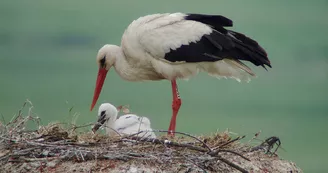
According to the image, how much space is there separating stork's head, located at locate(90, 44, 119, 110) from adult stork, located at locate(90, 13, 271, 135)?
137 millimetres

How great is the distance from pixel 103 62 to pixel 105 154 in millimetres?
2921

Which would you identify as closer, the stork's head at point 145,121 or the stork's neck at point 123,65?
the stork's head at point 145,121

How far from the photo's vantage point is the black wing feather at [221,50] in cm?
814

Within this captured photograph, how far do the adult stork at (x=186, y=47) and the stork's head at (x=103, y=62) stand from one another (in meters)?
0.14

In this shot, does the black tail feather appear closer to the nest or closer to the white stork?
the white stork

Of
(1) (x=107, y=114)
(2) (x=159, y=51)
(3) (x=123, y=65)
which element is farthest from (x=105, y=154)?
(3) (x=123, y=65)

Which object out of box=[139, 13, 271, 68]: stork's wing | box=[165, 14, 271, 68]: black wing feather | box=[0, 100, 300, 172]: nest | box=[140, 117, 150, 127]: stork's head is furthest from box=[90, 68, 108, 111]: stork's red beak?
box=[0, 100, 300, 172]: nest

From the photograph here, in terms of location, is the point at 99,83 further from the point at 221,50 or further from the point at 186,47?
the point at 221,50

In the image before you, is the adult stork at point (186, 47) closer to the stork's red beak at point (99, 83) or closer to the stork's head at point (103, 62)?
the stork's head at point (103, 62)

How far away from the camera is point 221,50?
26.7ft

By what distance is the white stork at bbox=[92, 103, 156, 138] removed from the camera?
7.18 m

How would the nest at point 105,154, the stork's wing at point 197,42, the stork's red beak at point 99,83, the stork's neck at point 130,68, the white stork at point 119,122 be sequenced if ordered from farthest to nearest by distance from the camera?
the stork's red beak at point 99,83 → the stork's neck at point 130,68 → the stork's wing at point 197,42 → the white stork at point 119,122 → the nest at point 105,154

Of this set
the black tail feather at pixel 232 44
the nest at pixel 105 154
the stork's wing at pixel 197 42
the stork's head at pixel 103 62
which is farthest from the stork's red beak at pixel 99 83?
the nest at pixel 105 154

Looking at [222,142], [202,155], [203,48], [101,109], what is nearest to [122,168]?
[202,155]
